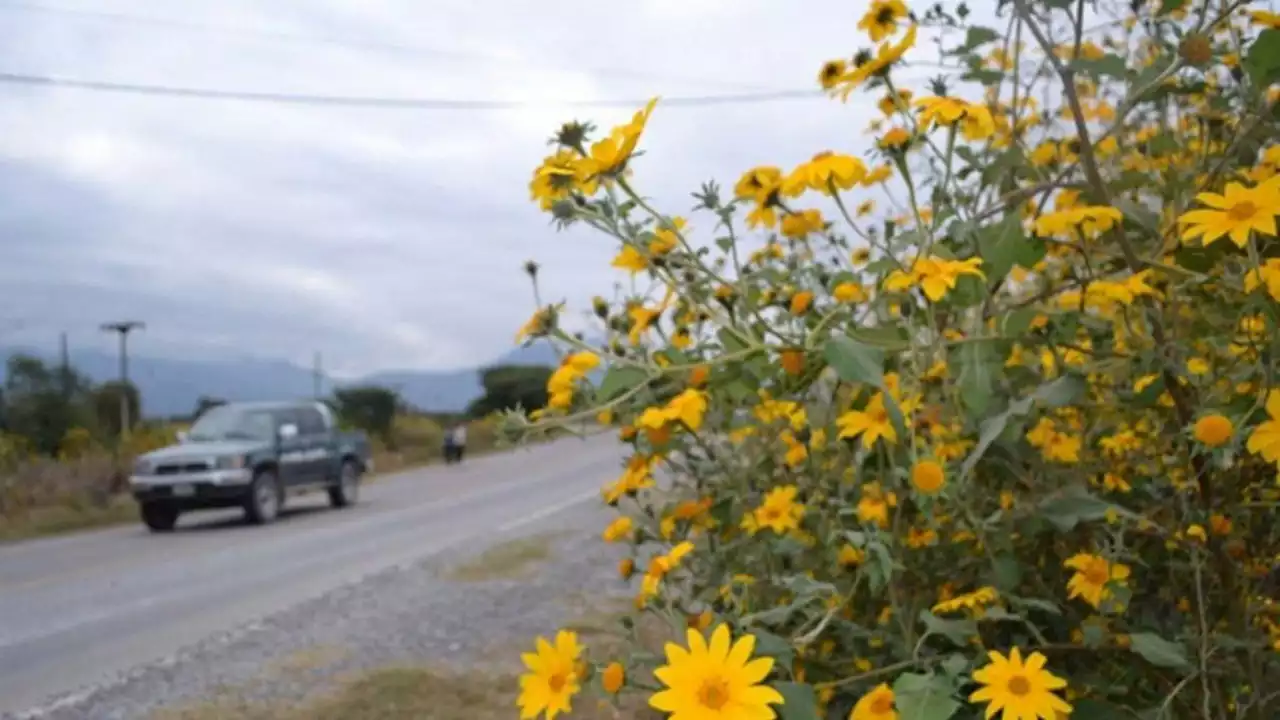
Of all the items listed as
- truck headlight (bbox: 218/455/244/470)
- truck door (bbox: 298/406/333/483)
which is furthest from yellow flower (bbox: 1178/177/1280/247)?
truck door (bbox: 298/406/333/483)

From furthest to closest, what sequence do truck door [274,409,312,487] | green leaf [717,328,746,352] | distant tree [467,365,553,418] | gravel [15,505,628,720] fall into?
truck door [274,409,312,487], gravel [15,505,628,720], distant tree [467,365,553,418], green leaf [717,328,746,352]

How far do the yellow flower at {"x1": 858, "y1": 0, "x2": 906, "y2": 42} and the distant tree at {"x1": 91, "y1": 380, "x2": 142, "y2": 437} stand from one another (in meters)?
29.6

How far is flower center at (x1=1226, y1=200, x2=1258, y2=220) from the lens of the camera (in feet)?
4.79

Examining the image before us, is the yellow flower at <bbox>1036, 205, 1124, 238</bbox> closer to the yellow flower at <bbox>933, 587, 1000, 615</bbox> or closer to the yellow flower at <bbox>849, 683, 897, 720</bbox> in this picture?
the yellow flower at <bbox>933, 587, 1000, 615</bbox>

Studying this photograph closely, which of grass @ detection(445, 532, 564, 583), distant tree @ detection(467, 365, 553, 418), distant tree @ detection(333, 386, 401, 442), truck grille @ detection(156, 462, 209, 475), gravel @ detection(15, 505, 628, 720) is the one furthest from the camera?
distant tree @ detection(333, 386, 401, 442)

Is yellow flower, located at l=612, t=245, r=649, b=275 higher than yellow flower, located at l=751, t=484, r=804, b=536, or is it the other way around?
yellow flower, located at l=612, t=245, r=649, b=275

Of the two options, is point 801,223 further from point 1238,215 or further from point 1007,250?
point 1238,215

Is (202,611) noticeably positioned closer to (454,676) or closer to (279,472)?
(454,676)

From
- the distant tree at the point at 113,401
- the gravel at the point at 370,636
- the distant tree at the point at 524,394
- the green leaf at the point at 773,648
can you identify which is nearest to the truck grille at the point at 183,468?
the gravel at the point at 370,636

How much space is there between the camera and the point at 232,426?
609 inches

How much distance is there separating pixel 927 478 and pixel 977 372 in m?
0.20

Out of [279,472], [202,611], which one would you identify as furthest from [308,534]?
[202,611]

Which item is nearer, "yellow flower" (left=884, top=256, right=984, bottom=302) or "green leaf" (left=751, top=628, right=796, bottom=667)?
"green leaf" (left=751, top=628, right=796, bottom=667)

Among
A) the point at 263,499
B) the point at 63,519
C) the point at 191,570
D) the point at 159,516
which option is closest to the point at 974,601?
the point at 191,570
